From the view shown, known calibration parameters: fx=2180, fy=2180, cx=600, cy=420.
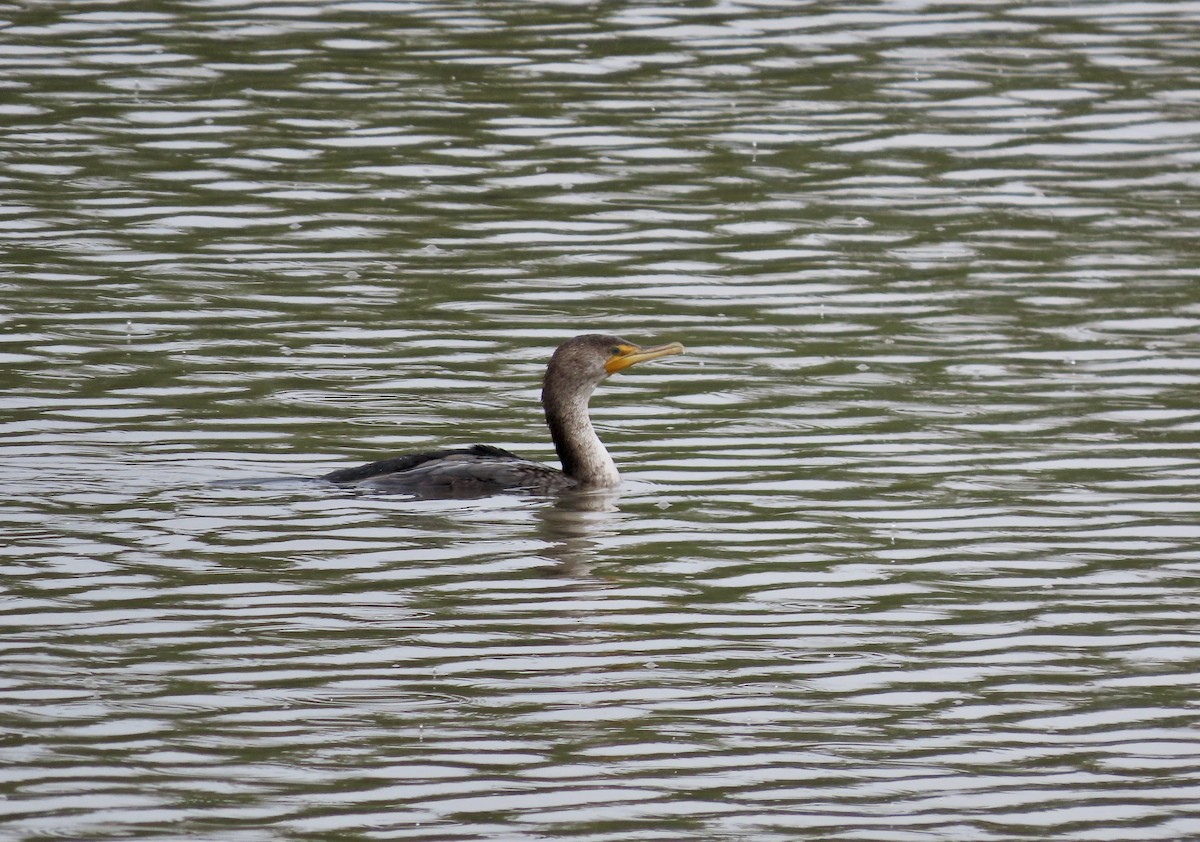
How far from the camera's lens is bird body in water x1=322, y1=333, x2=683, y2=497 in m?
10.3

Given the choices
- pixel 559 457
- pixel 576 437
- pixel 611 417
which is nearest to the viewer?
pixel 576 437

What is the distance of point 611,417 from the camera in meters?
12.1

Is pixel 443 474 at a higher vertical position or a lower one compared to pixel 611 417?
higher

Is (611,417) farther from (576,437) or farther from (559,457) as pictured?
(576,437)

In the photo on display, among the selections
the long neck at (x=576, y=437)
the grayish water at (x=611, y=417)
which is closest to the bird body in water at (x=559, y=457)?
the long neck at (x=576, y=437)

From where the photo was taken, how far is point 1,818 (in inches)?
252

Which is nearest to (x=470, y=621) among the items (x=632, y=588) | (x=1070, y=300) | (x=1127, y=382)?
(x=632, y=588)

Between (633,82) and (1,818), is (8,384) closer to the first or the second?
(1,818)

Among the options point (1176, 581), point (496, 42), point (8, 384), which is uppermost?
point (496, 42)

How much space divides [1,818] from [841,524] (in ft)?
14.8

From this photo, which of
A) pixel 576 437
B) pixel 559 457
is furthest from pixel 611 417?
pixel 576 437

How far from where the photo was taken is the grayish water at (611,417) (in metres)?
7.06

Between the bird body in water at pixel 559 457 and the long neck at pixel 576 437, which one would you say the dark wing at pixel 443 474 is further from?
the long neck at pixel 576 437

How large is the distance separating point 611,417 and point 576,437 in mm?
1052
